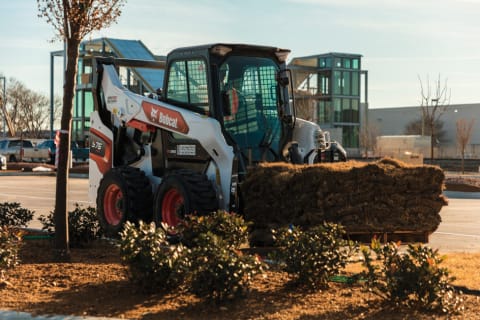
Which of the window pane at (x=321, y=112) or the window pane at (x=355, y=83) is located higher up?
the window pane at (x=355, y=83)

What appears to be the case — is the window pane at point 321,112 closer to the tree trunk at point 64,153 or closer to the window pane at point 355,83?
the window pane at point 355,83

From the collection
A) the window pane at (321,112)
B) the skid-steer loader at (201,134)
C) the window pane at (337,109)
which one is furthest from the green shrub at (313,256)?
the window pane at (337,109)

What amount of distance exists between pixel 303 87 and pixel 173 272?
61.9 meters

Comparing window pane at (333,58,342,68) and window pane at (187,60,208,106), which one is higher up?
window pane at (333,58,342,68)

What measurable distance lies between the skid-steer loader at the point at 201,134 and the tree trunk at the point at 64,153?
1797 mm

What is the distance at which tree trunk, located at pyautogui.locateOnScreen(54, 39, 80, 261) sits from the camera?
8.91 meters

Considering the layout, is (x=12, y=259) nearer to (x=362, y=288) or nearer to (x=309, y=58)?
(x=362, y=288)

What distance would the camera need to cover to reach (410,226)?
945 centimetres

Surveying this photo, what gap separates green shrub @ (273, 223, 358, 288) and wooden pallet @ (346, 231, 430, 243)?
6.79ft

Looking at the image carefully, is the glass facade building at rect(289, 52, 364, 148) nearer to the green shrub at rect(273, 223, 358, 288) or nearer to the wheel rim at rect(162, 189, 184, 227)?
the wheel rim at rect(162, 189, 184, 227)

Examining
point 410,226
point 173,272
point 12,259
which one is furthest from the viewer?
point 410,226

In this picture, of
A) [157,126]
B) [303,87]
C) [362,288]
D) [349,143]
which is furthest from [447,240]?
[349,143]

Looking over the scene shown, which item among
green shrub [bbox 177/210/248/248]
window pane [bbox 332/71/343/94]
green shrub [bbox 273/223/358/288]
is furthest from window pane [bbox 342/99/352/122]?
green shrub [bbox 273/223/358/288]

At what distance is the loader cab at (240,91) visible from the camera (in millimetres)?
11023
